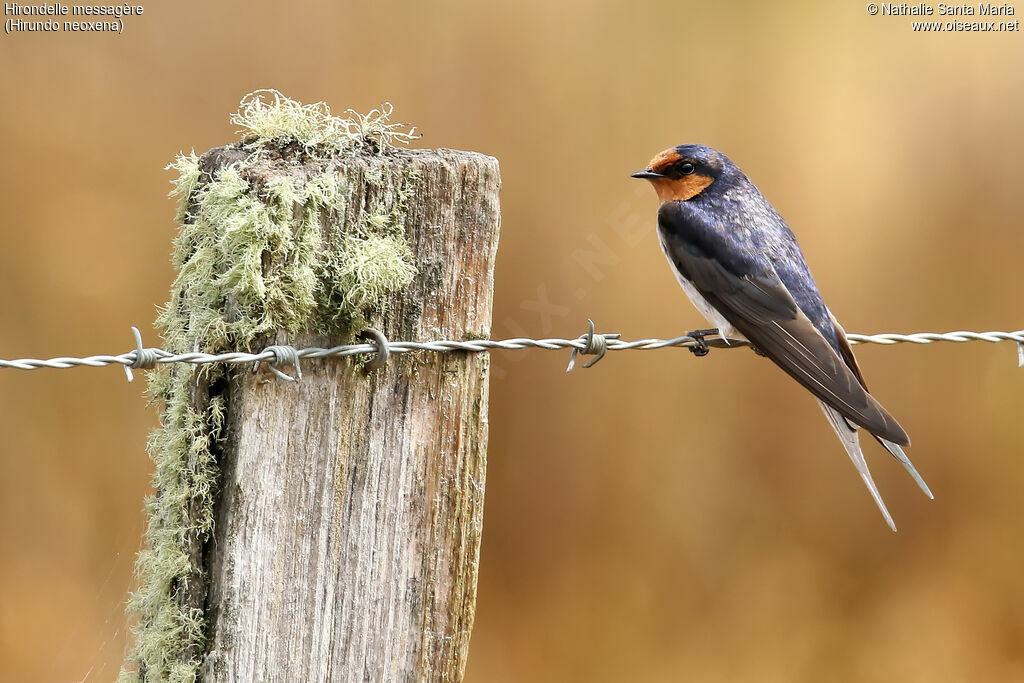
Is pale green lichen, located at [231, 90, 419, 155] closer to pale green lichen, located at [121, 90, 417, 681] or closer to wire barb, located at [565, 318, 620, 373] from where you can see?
pale green lichen, located at [121, 90, 417, 681]

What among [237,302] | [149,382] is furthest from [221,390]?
[149,382]

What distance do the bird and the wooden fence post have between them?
1376mm

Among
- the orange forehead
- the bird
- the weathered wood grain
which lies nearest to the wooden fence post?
the weathered wood grain

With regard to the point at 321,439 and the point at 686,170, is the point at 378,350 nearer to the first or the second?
the point at 321,439

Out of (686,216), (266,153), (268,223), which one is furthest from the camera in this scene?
(686,216)

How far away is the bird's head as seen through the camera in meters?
3.57

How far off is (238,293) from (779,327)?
1.94 metres

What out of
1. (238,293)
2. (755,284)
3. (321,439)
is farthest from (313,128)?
(755,284)

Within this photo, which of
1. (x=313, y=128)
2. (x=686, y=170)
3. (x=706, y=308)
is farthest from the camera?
(x=686, y=170)

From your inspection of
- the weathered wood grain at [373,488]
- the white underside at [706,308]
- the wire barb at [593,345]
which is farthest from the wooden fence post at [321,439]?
the white underside at [706,308]

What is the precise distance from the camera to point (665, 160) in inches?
142

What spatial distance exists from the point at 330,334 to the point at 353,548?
428 millimetres

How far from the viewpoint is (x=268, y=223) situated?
1798 mm

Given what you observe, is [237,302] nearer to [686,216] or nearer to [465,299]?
[465,299]
